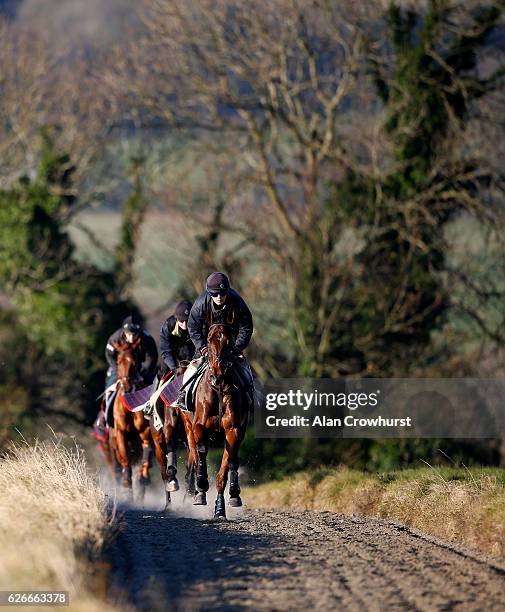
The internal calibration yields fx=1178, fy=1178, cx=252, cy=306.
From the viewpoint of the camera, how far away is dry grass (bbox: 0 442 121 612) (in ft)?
28.4

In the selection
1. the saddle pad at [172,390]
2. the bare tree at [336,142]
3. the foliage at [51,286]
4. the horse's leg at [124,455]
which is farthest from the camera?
the foliage at [51,286]

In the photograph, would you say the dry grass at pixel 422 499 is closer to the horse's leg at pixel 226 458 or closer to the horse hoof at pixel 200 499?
the horse's leg at pixel 226 458

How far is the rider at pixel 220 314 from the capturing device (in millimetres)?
13148

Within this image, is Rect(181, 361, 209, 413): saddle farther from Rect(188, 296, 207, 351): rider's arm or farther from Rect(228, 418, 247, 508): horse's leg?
Rect(228, 418, 247, 508): horse's leg

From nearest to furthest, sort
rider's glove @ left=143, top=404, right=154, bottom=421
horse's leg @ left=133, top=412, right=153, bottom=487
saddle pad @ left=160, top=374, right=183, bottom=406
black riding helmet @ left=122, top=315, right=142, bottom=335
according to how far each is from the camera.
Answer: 1. saddle pad @ left=160, top=374, right=183, bottom=406
2. rider's glove @ left=143, top=404, right=154, bottom=421
3. black riding helmet @ left=122, top=315, right=142, bottom=335
4. horse's leg @ left=133, top=412, right=153, bottom=487

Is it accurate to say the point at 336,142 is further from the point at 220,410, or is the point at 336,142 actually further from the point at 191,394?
the point at 220,410

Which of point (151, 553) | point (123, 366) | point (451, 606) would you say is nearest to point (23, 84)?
point (123, 366)

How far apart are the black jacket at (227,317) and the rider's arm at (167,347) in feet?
7.14

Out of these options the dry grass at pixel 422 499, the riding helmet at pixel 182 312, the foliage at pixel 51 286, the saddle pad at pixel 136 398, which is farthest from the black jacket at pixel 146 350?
the foliage at pixel 51 286

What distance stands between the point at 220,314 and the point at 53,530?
4.24m

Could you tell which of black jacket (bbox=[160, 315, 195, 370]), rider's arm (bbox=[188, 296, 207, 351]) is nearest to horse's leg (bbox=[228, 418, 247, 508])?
rider's arm (bbox=[188, 296, 207, 351])

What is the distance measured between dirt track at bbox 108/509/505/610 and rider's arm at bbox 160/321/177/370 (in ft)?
10.7

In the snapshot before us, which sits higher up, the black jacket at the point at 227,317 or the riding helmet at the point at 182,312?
the riding helmet at the point at 182,312

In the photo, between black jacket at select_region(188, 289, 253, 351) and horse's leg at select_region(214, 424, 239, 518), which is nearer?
black jacket at select_region(188, 289, 253, 351)
